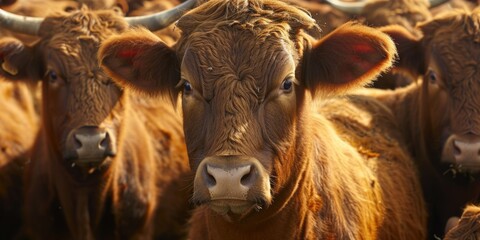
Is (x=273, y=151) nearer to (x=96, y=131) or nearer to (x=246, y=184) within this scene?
(x=246, y=184)

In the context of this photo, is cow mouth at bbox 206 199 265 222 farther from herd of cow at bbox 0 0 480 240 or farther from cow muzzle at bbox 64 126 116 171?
cow muzzle at bbox 64 126 116 171

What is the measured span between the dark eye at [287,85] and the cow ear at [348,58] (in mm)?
243

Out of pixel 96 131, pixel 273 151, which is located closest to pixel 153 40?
pixel 273 151

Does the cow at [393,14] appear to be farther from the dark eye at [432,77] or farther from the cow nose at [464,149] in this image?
the cow nose at [464,149]

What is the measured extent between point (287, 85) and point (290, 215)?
0.71m

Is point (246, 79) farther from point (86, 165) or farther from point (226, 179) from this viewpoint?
point (86, 165)

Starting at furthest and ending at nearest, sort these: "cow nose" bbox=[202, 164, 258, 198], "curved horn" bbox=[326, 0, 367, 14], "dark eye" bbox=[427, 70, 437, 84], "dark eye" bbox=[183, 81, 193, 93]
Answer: "curved horn" bbox=[326, 0, 367, 14], "dark eye" bbox=[427, 70, 437, 84], "dark eye" bbox=[183, 81, 193, 93], "cow nose" bbox=[202, 164, 258, 198]

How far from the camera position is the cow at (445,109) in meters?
6.22

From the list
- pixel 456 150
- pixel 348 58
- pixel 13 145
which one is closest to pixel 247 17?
pixel 348 58

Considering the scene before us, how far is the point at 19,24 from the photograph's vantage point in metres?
7.07

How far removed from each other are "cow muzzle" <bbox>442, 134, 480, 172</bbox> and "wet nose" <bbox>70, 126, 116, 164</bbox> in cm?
231

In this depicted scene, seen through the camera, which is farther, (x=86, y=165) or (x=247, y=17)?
(x=86, y=165)

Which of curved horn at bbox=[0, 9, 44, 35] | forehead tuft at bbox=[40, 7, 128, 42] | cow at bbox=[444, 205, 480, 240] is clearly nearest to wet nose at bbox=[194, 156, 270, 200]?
cow at bbox=[444, 205, 480, 240]

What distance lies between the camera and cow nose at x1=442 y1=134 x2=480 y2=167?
19.7 feet
